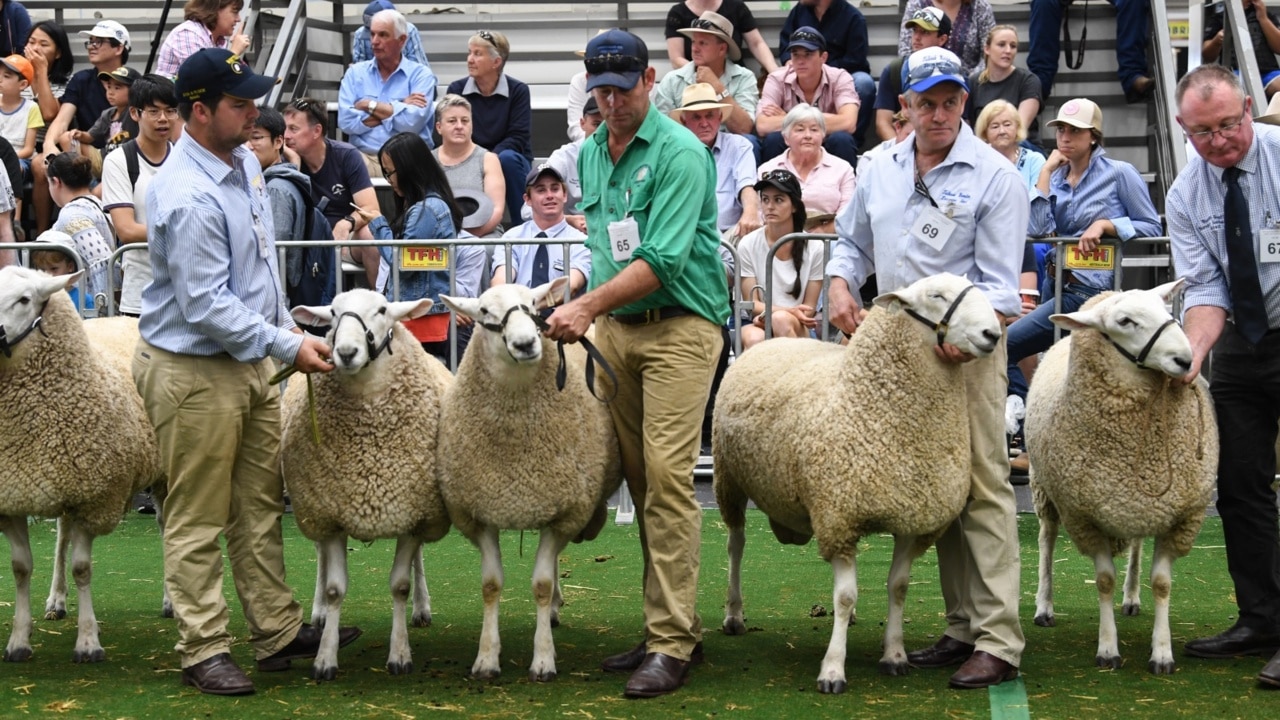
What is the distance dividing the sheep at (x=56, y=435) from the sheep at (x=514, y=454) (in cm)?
141

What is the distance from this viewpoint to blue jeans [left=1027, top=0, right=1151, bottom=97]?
1290 cm

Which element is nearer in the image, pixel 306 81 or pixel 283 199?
pixel 283 199

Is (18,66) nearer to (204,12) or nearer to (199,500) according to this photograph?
(204,12)

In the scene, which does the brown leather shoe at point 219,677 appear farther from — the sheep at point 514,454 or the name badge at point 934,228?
the name badge at point 934,228

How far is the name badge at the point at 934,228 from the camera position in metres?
5.98

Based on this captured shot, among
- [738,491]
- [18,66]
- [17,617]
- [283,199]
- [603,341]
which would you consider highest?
[18,66]

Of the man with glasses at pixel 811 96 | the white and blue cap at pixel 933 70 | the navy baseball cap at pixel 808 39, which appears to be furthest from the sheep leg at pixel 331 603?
the navy baseball cap at pixel 808 39

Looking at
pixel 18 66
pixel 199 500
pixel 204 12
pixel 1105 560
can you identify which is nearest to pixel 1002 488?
pixel 1105 560

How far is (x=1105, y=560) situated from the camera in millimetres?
6289

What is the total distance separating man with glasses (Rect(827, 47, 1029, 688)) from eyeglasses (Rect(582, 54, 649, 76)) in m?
1.05

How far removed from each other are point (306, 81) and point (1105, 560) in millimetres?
10238

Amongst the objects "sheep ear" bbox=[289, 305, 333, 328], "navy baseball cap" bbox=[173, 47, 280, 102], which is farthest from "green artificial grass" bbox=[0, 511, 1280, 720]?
"navy baseball cap" bbox=[173, 47, 280, 102]

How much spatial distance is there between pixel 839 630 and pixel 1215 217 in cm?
229

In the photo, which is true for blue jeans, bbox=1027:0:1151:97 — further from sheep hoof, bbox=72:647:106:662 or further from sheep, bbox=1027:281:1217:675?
sheep hoof, bbox=72:647:106:662
